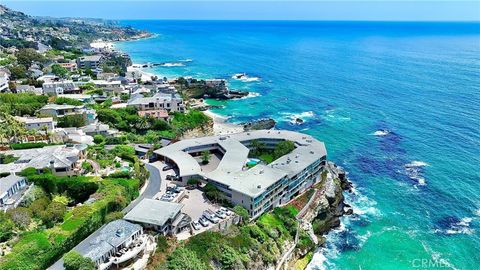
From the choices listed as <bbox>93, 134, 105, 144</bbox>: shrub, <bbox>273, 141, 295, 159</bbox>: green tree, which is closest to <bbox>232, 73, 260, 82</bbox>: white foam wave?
<bbox>273, 141, 295, 159</bbox>: green tree

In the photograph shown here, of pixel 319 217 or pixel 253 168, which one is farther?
pixel 253 168

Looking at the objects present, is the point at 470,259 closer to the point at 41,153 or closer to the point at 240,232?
the point at 240,232

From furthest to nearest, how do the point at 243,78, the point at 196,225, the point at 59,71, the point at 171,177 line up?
the point at 243,78, the point at 59,71, the point at 171,177, the point at 196,225

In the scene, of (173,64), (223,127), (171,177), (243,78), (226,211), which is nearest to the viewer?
(226,211)

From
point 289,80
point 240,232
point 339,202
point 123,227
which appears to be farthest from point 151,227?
point 289,80

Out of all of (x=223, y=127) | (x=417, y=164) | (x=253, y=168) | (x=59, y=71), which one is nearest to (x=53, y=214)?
(x=253, y=168)

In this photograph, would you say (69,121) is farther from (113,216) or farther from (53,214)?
(113,216)
